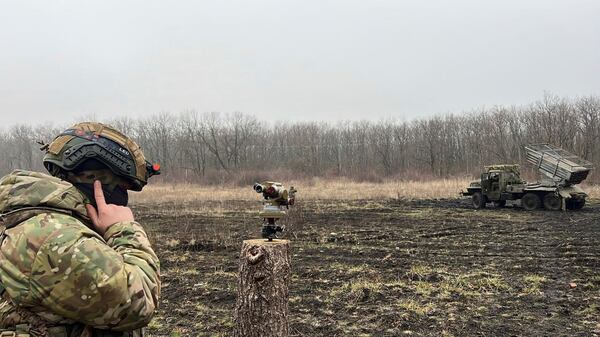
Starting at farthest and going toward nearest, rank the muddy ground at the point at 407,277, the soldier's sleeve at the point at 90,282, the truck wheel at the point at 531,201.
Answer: the truck wheel at the point at 531,201
the muddy ground at the point at 407,277
the soldier's sleeve at the point at 90,282

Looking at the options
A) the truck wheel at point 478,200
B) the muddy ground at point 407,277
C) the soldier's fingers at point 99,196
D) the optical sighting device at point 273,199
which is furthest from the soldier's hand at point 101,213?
the truck wheel at point 478,200

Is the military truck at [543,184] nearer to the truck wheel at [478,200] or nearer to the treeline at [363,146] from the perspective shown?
the truck wheel at [478,200]

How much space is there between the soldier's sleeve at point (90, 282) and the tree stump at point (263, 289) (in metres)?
1.65

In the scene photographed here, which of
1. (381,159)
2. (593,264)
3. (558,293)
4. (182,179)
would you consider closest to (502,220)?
(593,264)

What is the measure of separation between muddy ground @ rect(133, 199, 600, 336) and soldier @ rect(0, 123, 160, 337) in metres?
3.79

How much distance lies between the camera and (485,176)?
19500 mm

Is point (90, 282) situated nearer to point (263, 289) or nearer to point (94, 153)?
point (94, 153)

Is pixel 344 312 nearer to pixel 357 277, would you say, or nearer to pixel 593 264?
pixel 357 277

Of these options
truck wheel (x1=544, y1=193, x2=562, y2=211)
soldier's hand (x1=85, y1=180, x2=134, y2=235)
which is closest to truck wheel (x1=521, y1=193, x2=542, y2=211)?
truck wheel (x1=544, y1=193, x2=562, y2=211)

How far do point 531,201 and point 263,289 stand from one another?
17473mm

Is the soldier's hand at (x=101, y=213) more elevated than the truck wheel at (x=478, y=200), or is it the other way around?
the soldier's hand at (x=101, y=213)

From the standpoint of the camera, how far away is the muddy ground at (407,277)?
5484mm

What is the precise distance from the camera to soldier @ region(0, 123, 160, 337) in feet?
4.86

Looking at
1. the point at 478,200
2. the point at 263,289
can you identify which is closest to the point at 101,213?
the point at 263,289
